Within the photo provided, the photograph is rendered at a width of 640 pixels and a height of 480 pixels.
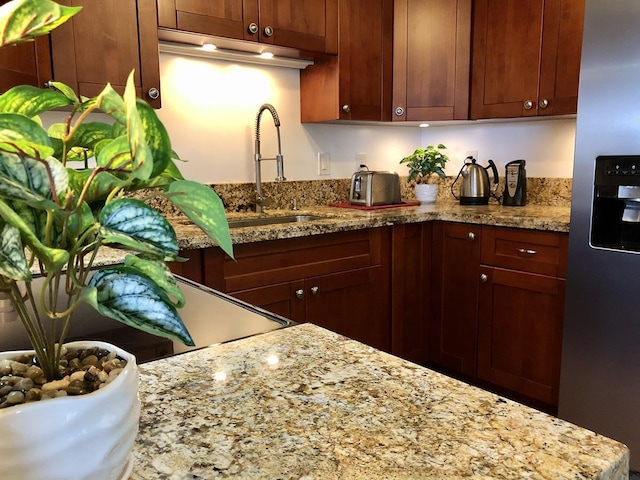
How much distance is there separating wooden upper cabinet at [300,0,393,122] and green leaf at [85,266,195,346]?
7.80 ft

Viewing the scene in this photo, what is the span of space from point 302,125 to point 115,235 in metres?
2.62

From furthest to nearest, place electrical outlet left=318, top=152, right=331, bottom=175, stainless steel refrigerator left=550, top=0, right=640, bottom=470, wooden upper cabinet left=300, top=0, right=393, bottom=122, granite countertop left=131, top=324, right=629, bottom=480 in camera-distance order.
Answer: electrical outlet left=318, top=152, right=331, bottom=175, wooden upper cabinet left=300, top=0, right=393, bottom=122, stainless steel refrigerator left=550, top=0, right=640, bottom=470, granite countertop left=131, top=324, right=629, bottom=480

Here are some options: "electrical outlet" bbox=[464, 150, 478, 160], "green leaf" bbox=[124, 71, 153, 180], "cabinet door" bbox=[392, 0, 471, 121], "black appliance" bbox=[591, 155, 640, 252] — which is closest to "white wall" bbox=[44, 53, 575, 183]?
"electrical outlet" bbox=[464, 150, 478, 160]

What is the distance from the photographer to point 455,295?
2596 millimetres

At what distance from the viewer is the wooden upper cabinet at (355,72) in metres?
2.63

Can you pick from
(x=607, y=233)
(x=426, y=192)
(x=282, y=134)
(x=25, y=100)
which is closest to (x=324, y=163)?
(x=282, y=134)

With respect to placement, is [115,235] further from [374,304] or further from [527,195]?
[527,195]

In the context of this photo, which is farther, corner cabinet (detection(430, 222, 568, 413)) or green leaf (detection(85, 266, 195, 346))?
corner cabinet (detection(430, 222, 568, 413))

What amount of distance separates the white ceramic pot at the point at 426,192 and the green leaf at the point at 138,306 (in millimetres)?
2847

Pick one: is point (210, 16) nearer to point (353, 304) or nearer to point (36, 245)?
point (353, 304)

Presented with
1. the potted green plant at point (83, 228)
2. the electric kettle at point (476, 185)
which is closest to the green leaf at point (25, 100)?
the potted green plant at point (83, 228)

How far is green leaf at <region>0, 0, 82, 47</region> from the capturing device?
1.10 feet

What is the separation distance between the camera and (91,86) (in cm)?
193

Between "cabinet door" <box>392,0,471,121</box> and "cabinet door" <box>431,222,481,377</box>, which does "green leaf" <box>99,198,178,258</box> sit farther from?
"cabinet door" <box>392,0,471,121</box>
